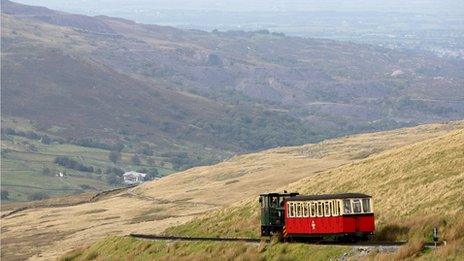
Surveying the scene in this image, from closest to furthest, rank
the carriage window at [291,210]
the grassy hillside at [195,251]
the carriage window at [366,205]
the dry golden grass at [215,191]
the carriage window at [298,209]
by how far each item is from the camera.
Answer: the grassy hillside at [195,251]
the carriage window at [366,205]
the carriage window at [298,209]
the carriage window at [291,210]
the dry golden grass at [215,191]

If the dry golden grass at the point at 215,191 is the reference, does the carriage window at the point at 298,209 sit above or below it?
above

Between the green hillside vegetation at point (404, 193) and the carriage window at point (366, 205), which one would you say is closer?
the carriage window at point (366, 205)

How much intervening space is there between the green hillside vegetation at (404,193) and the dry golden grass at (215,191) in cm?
13

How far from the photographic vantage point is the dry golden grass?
60750 millimetres

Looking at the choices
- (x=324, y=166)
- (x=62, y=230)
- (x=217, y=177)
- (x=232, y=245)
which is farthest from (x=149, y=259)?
(x=217, y=177)

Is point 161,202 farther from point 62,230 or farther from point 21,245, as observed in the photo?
point 21,245

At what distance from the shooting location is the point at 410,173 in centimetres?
5694

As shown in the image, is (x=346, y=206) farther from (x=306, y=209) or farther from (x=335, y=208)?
(x=306, y=209)

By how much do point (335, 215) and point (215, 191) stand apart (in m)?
64.3

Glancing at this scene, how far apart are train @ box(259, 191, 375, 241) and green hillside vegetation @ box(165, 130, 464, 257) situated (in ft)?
5.00

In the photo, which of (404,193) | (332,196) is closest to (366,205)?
(332,196)

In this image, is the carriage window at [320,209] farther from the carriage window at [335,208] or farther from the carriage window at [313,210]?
the carriage window at [335,208]

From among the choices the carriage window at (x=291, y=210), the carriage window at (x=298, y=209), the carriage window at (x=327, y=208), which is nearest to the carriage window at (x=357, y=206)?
the carriage window at (x=327, y=208)

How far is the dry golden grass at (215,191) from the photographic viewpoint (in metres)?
60.8
